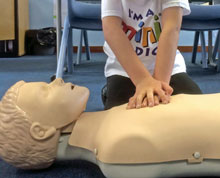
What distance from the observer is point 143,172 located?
0.50m

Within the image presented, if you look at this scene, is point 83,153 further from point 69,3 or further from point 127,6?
point 69,3

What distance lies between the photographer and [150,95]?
594mm

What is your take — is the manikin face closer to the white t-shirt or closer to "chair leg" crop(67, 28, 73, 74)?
the white t-shirt

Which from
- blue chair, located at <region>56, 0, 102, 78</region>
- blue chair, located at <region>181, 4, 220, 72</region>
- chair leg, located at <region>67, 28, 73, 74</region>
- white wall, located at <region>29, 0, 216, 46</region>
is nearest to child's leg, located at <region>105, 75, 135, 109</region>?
blue chair, located at <region>56, 0, 102, 78</region>

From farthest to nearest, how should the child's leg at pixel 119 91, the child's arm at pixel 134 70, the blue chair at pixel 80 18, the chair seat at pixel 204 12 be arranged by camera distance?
the chair seat at pixel 204 12
the blue chair at pixel 80 18
the child's leg at pixel 119 91
the child's arm at pixel 134 70

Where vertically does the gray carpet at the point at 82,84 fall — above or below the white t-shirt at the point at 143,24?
below

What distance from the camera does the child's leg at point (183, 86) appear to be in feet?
2.83

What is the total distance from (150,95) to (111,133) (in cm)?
13

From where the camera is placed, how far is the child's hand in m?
0.58

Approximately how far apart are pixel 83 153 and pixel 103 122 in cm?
8

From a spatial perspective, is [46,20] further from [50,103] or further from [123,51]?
[50,103]

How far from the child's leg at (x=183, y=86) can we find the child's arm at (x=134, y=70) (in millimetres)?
208

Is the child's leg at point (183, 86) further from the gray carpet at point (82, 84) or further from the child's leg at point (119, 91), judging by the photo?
the gray carpet at point (82, 84)

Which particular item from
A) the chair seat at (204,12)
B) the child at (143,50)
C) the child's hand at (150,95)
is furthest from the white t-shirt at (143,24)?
the chair seat at (204,12)
